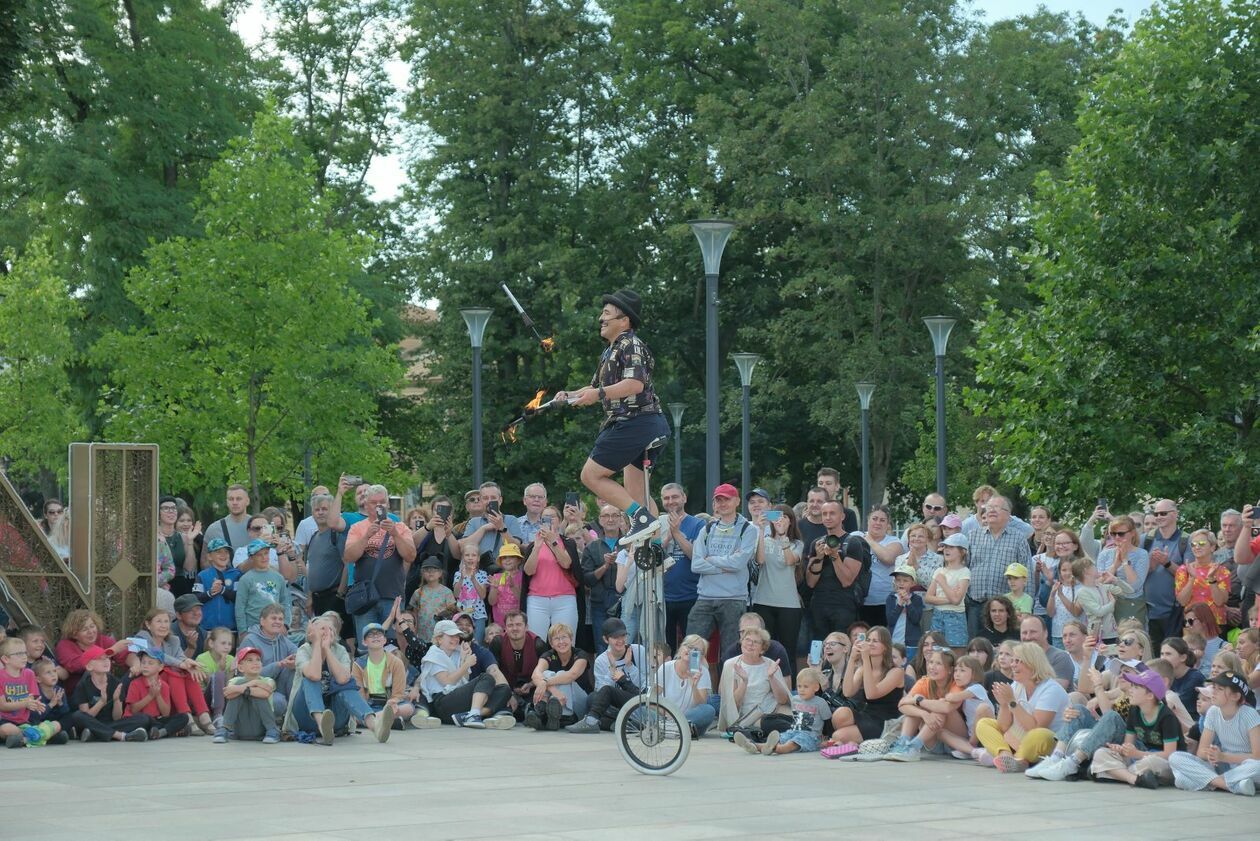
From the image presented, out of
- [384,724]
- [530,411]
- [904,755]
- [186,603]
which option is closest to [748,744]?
[904,755]

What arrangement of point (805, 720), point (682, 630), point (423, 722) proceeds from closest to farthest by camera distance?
1. point (805, 720)
2. point (423, 722)
3. point (682, 630)

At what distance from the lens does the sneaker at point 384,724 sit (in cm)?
1156

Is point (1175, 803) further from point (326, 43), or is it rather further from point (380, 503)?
point (326, 43)

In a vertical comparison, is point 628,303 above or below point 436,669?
above

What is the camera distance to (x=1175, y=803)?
348 inches

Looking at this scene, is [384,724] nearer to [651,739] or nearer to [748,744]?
[748,744]

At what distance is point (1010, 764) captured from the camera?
10234mm

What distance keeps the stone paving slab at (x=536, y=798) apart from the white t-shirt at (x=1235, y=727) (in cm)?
39

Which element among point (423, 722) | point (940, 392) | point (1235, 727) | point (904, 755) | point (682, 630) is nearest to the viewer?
point (1235, 727)

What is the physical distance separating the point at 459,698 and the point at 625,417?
488 centimetres

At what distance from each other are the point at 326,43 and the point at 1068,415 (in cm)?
2444

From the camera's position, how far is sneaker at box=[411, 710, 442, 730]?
12930mm

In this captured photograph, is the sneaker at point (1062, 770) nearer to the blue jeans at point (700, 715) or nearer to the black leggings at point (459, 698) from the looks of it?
the blue jeans at point (700, 715)

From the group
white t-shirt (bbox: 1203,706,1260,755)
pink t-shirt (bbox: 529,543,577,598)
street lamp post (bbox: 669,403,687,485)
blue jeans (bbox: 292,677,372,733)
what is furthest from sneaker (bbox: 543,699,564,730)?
street lamp post (bbox: 669,403,687,485)
